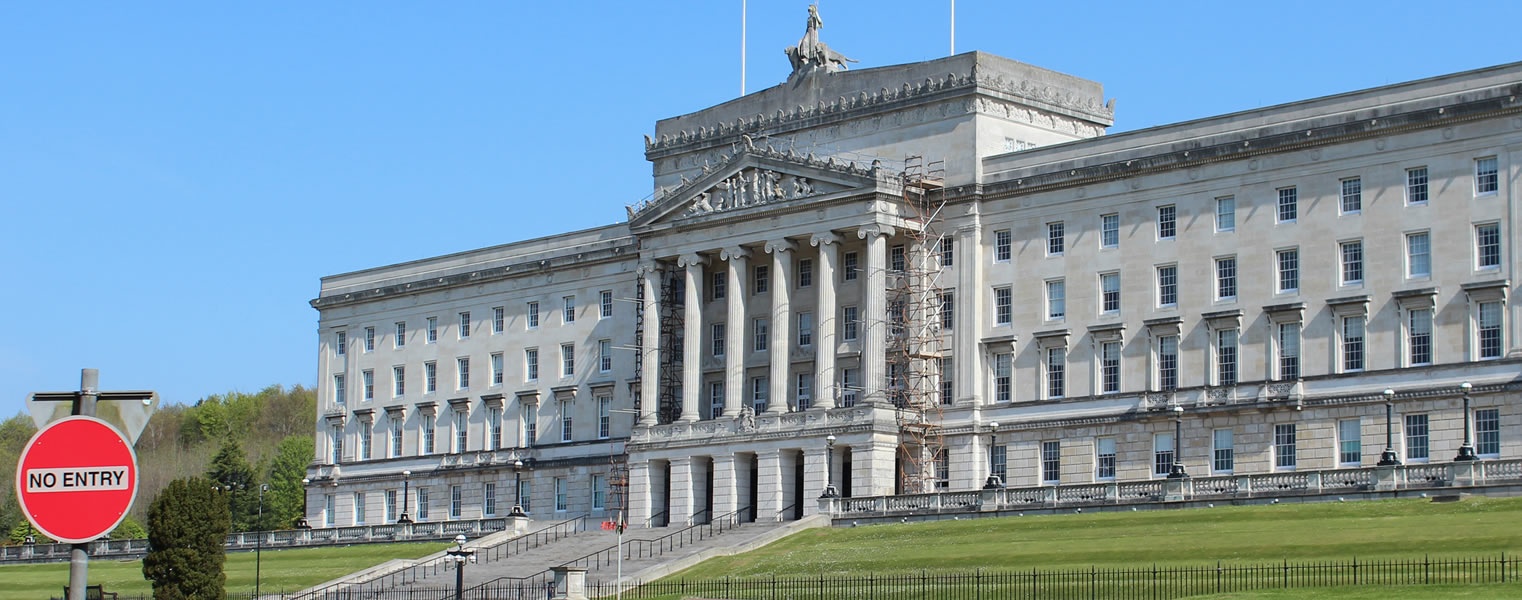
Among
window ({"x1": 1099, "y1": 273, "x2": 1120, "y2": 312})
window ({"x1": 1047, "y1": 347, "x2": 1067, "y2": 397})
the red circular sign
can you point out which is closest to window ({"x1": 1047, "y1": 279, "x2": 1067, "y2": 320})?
window ({"x1": 1047, "y1": 347, "x2": 1067, "y2": 397})

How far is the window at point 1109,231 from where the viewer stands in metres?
83.9

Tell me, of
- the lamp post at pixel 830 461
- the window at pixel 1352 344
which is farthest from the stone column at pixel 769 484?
the window at pixel 1352 344

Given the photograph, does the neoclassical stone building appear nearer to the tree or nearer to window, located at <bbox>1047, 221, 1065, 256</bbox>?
window, located at <bbox>1047, 221, 1065, 256</bbox>

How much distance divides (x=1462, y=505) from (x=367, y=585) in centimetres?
4044

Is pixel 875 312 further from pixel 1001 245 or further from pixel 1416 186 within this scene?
pixel 1416 186

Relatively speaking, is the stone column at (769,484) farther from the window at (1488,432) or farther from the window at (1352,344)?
the window at (1488,432)

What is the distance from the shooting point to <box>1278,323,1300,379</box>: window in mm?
78062

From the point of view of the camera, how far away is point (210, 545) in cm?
6391

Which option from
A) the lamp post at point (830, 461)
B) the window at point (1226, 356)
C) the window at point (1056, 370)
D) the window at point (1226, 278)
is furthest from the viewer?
the lamp post at point (830, 461)

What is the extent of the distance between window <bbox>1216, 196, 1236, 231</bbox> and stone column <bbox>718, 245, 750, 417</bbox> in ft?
71.0

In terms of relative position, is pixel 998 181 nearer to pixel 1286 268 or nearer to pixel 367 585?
pixel 1286 268

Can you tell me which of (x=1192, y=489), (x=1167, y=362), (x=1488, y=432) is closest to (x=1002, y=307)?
(x=1167, y=362)

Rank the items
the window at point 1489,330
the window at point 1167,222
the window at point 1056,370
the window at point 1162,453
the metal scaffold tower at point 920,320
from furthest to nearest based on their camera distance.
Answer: the metal scaffold tower at point 920,320
the window at point 1056,370
the window at point 1167,222
the window at point 1162,453
the window at point 1489,330

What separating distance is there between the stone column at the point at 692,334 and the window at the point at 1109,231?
1921cm
